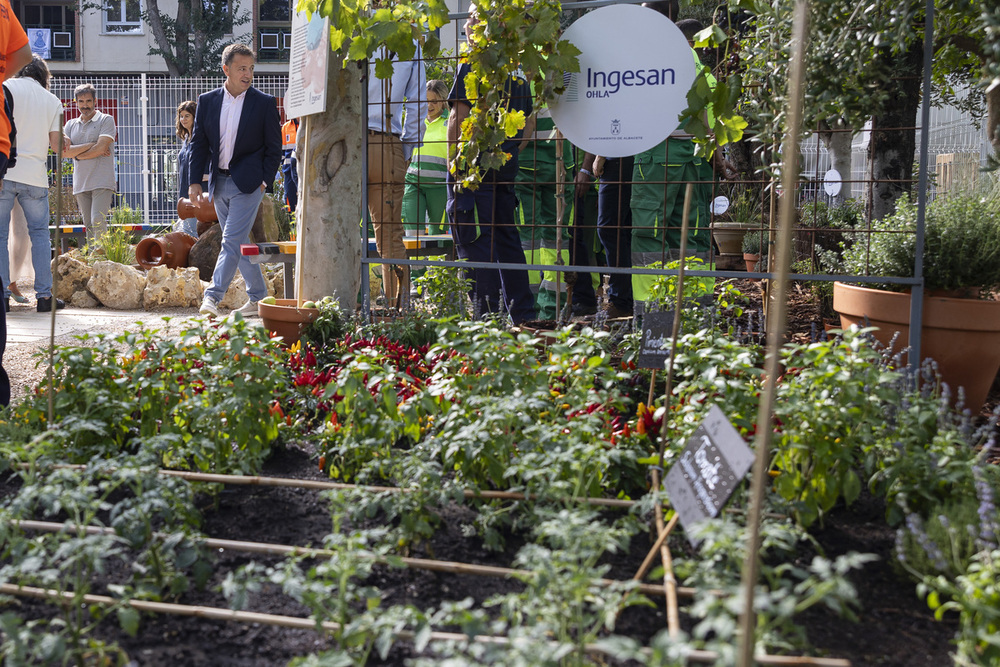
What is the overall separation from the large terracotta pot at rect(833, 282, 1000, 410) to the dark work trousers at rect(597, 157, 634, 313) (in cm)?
184

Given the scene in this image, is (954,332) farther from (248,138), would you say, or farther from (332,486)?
(248,138)

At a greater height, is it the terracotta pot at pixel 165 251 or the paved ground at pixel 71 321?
the terracotta pot at pixel 165 251

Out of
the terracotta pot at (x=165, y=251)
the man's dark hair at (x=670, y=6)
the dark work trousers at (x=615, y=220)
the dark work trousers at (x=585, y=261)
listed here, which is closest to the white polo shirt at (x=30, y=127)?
the terracotta pot at (x=165, y=251)

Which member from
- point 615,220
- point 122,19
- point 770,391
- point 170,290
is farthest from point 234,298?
point 122,19

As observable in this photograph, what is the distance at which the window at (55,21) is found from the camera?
2716cm

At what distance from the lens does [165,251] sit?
9.07m

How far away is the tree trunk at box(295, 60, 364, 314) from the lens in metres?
4.63

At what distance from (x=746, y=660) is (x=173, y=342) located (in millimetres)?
2185

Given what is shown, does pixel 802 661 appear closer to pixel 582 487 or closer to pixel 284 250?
pixel 582 487

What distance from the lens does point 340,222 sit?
4680 millimetres

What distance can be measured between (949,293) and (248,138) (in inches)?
176

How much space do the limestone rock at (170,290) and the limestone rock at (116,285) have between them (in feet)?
0.34

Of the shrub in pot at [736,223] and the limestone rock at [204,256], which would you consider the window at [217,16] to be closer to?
the limestone rock at [204,256]

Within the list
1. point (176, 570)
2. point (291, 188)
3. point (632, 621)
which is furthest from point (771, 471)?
point (291, 188)
